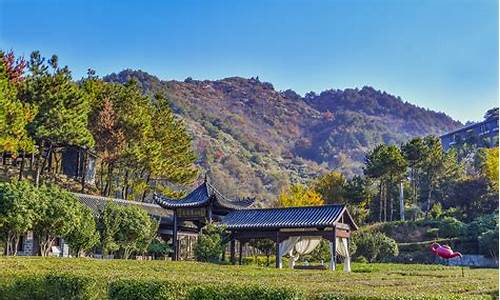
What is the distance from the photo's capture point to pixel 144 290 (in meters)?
7.82

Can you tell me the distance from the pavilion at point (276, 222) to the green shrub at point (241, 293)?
15229mm

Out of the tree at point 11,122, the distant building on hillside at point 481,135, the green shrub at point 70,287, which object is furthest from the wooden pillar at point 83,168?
the distant building on hillside at point 481,135

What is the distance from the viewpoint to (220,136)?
83.4m

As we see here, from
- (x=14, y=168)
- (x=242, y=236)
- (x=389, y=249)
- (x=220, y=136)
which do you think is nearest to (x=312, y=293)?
(x=242, y=236)

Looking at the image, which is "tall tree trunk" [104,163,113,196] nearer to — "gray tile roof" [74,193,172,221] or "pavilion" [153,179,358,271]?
"gray tile roof" [74,193,172,221]

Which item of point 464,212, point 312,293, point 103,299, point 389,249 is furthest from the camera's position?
point 464,212

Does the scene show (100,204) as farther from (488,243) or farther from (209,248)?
(488,243)

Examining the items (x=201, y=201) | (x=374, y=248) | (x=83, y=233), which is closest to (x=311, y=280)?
(x=83, y=233)

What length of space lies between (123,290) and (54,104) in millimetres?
19657

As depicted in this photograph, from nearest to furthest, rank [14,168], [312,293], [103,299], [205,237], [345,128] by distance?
[312,293], [103,299], [205,237], [14,168], [345,128]

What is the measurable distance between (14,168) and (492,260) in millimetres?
25688

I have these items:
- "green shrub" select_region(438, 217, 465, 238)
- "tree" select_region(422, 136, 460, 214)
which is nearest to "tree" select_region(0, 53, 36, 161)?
"green shrub" select_region(438, 217, 465, 238)

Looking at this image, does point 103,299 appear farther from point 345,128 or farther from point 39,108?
point 345,128

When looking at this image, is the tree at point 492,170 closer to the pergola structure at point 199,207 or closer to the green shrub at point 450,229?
the green shrub at point 450,229
